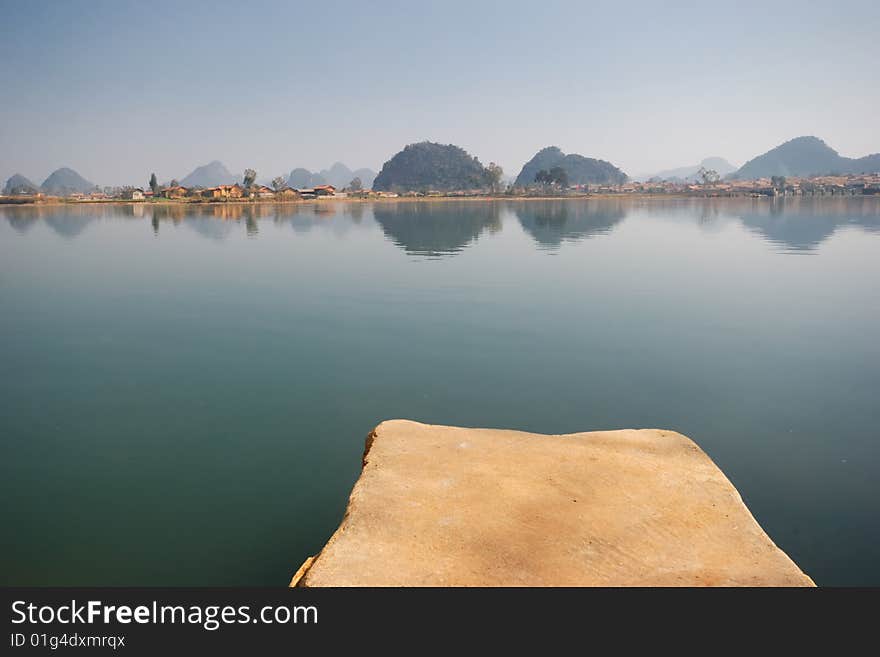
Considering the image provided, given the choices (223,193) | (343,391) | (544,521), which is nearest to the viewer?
(544,521)

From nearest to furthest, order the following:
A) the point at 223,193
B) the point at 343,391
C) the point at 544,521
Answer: the point at 544,521 → the point at 343,391 → the point at 223,193

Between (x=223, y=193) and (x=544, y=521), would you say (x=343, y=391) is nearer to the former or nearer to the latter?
(x=544, y=521)

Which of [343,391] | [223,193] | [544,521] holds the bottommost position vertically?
[343,391]

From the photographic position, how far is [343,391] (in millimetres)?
13352

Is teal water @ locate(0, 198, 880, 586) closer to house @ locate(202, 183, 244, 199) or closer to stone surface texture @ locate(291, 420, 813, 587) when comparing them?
stone surface texture @ locate(291, 420, 813, 587)

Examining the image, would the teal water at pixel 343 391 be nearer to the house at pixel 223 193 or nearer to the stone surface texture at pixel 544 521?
the stone surface texture at pixel 544 521

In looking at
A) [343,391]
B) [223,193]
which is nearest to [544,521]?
[343,391]

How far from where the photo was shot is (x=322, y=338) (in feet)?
59.5

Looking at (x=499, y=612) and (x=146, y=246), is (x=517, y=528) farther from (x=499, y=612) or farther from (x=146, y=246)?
(x=146, y=246)

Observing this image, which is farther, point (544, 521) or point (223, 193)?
point (223, 193)

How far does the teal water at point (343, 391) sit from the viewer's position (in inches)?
319

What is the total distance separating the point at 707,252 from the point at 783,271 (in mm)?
9812

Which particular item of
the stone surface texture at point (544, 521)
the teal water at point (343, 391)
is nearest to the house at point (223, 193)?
the teal water at point (343, 391)

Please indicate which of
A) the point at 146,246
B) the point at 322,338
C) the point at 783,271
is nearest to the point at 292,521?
the point at 322,338
